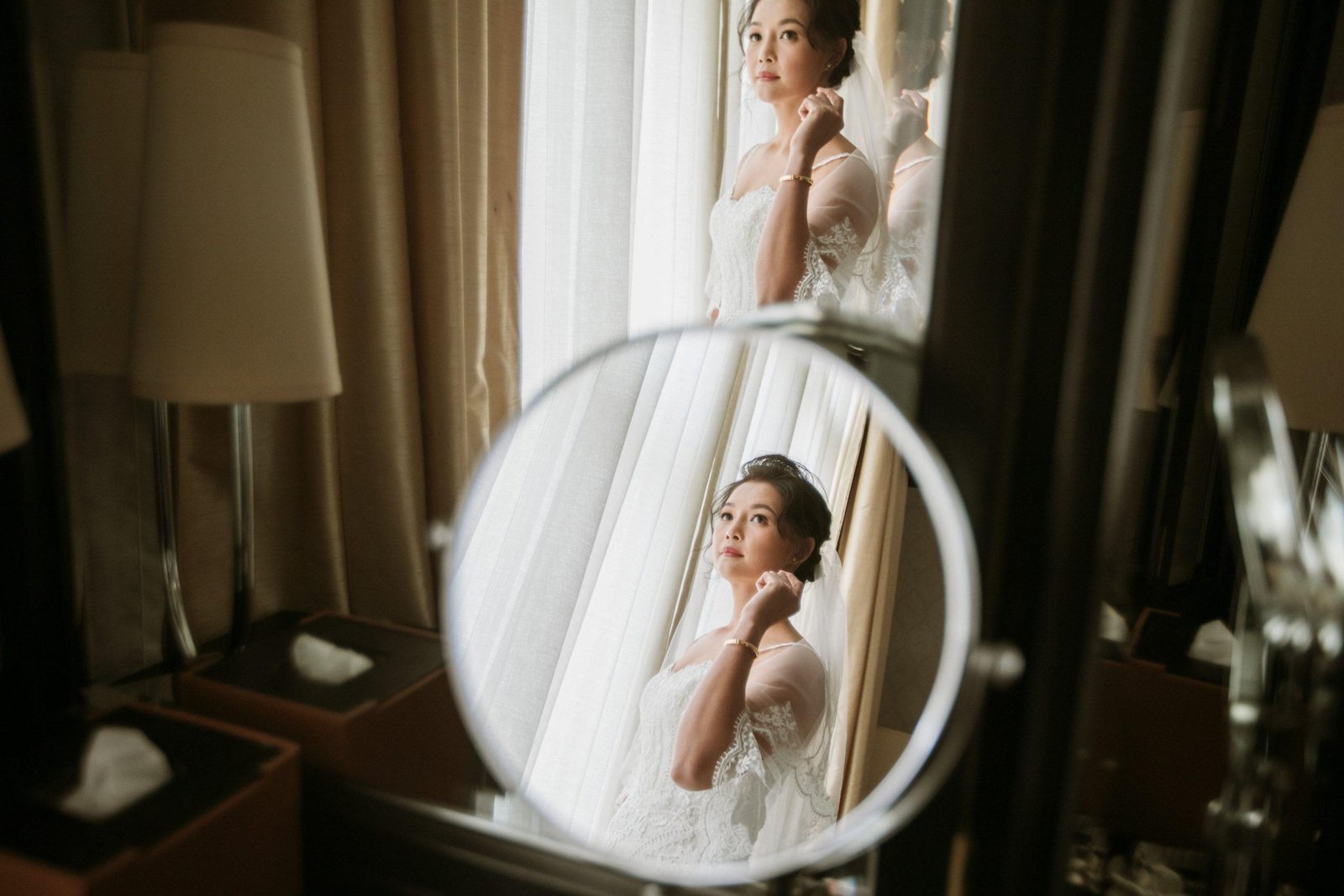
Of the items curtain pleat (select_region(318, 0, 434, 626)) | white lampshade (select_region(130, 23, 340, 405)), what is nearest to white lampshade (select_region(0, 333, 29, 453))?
white lampshade (select_region(130, 23, 340, 405))

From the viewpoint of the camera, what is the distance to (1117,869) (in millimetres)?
458

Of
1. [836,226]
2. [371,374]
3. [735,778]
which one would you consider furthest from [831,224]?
[371,374]

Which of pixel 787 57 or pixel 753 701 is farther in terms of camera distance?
pixel 787 57

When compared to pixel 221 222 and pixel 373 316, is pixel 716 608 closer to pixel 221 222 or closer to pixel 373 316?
pixel 221 222

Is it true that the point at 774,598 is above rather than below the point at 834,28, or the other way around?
below

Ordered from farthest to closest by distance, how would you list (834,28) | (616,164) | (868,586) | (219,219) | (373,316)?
(616,164) < (373,316) < (834,28) < (219,219) < (868,586)

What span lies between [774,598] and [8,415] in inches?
19.0

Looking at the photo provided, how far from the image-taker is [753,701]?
37 centimetres

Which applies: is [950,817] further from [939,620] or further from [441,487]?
[441,487]

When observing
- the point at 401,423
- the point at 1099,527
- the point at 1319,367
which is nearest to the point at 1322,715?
the point at 1099,527

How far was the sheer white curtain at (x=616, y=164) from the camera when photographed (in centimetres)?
104

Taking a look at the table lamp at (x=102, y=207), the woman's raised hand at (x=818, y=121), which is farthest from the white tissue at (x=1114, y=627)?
the table lamp at (x=102, y=207)

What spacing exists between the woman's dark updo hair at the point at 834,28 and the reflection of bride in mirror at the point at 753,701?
51 centimetres

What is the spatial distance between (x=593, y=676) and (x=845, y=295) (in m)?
0.39
